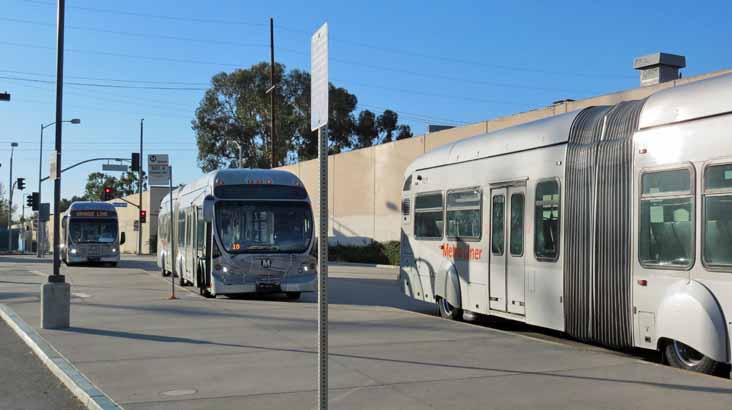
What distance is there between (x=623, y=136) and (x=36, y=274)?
27.9 m

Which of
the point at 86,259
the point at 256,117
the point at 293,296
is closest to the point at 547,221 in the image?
the point at 293,296

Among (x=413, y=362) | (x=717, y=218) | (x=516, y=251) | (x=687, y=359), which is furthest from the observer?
(x=516, y=251)

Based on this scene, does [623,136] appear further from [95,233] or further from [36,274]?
[95,233]

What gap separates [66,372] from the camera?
9.26 meters

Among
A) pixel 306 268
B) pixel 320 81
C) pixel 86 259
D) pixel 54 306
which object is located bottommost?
pixel 54 306

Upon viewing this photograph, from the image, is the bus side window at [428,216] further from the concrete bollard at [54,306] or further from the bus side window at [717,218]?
the bus side window at [717,218]

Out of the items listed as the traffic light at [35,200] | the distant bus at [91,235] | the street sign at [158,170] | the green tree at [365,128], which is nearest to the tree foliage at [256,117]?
the green tree at [365,128]

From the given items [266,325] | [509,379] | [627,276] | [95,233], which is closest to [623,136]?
[627,276]

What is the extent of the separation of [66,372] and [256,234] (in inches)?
385

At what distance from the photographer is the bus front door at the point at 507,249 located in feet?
39.8

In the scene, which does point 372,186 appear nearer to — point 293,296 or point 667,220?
point 293,296

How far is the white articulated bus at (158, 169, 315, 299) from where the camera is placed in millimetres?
18594

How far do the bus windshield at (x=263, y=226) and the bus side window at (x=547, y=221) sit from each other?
27.3 feet

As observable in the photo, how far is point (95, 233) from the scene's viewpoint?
1565 inches
